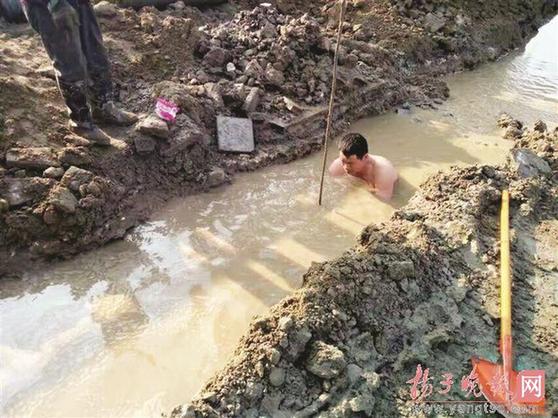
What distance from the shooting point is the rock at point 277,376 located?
264 centimetres

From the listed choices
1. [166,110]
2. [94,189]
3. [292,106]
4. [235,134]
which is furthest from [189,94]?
[94,189]

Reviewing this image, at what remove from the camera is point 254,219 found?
4.63 m

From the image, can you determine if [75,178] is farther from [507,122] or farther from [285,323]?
[507,122]

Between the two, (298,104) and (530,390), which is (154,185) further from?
(530,390)

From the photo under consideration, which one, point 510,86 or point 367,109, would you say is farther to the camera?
point 510,86

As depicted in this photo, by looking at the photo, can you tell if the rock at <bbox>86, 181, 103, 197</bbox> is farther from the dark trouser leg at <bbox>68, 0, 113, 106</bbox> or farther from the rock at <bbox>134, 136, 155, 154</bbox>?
the dark trouser leg at <bbox>68, 0, 113, 106</bbox>

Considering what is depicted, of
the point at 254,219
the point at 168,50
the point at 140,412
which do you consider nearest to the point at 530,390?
the point at 140,412

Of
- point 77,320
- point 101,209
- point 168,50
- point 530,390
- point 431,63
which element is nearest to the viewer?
point 530,390

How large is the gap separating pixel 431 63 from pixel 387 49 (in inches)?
37.9

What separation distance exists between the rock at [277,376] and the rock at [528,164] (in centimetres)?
321

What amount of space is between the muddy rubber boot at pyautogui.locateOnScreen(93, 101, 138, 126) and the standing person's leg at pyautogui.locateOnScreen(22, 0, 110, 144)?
28 cm

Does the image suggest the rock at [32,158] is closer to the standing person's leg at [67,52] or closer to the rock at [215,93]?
the standing person's leg at [67,52]

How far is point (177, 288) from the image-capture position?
384cm

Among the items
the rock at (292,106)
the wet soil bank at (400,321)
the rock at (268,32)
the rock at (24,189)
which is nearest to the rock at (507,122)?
the wet soil bank at (400,321)
